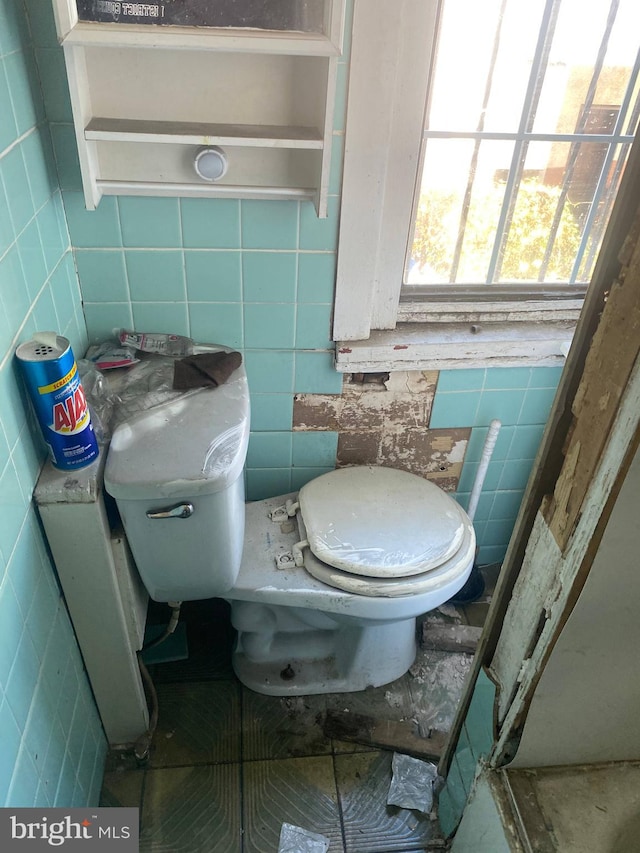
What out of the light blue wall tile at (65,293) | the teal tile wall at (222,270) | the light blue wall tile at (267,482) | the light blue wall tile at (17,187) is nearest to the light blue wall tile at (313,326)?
the teal tile wall at (222,270)

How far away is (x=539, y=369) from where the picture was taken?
175cm

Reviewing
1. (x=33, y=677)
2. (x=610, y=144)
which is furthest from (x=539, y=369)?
(x=33, y=677)

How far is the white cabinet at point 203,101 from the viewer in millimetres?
1069

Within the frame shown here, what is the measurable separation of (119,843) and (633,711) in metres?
1.01

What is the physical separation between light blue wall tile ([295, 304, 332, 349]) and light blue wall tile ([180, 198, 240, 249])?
23 cm

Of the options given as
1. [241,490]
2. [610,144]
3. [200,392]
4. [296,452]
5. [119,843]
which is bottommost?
[119,843]

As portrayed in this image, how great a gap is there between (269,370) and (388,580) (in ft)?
2.02

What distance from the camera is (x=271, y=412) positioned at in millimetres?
1727

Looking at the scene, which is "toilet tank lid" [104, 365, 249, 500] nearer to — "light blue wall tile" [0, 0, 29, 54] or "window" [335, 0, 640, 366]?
"window" [335, 0, 640, 366]

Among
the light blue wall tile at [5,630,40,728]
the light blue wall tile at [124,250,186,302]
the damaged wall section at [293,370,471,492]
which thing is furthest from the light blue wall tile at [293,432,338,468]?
the light blue wall tile at [5,630,40,728]

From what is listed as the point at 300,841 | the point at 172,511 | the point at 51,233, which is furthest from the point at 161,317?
the point at 300,841

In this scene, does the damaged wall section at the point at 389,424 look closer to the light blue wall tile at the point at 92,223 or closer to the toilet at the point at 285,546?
the toilet at the point at 285,546

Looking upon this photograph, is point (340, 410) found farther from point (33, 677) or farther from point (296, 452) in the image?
point (33, 677)

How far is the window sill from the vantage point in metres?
1.62
